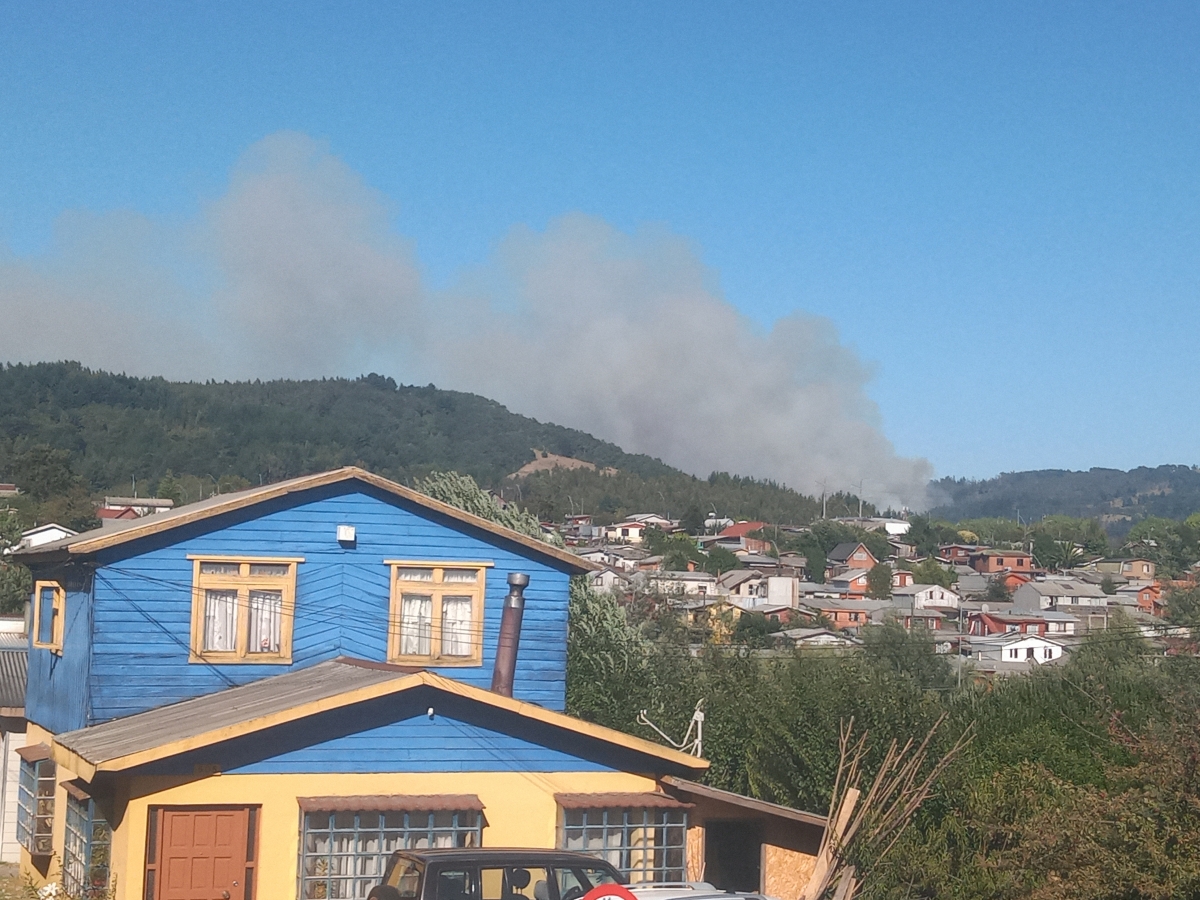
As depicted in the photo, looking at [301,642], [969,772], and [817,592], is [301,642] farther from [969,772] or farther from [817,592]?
[817,592]

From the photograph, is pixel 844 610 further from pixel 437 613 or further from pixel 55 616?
pixel 55 616

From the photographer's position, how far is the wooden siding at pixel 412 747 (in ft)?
63.9

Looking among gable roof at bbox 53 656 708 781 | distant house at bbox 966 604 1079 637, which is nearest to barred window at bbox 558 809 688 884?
gable roof at bbox 53 656 708 781

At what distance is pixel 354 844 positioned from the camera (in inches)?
779

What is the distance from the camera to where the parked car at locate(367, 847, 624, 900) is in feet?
49.0

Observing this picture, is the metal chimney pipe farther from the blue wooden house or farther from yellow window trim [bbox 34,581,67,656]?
yellow window trim [bbox 34,581,67,656]

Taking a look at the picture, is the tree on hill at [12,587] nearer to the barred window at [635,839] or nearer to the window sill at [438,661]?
the window sill at [438,661]

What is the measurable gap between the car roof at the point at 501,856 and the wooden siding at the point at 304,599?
9.19m

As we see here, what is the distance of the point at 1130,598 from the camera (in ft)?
530

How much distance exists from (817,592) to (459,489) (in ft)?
362

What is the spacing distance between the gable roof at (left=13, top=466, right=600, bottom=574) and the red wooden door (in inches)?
221

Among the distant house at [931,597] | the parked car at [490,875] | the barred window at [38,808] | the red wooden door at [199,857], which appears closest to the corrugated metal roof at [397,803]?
the red wooden door at [199,857]

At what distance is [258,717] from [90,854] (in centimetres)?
306

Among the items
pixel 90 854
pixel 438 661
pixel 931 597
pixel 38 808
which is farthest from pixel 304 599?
pixel 931 597
